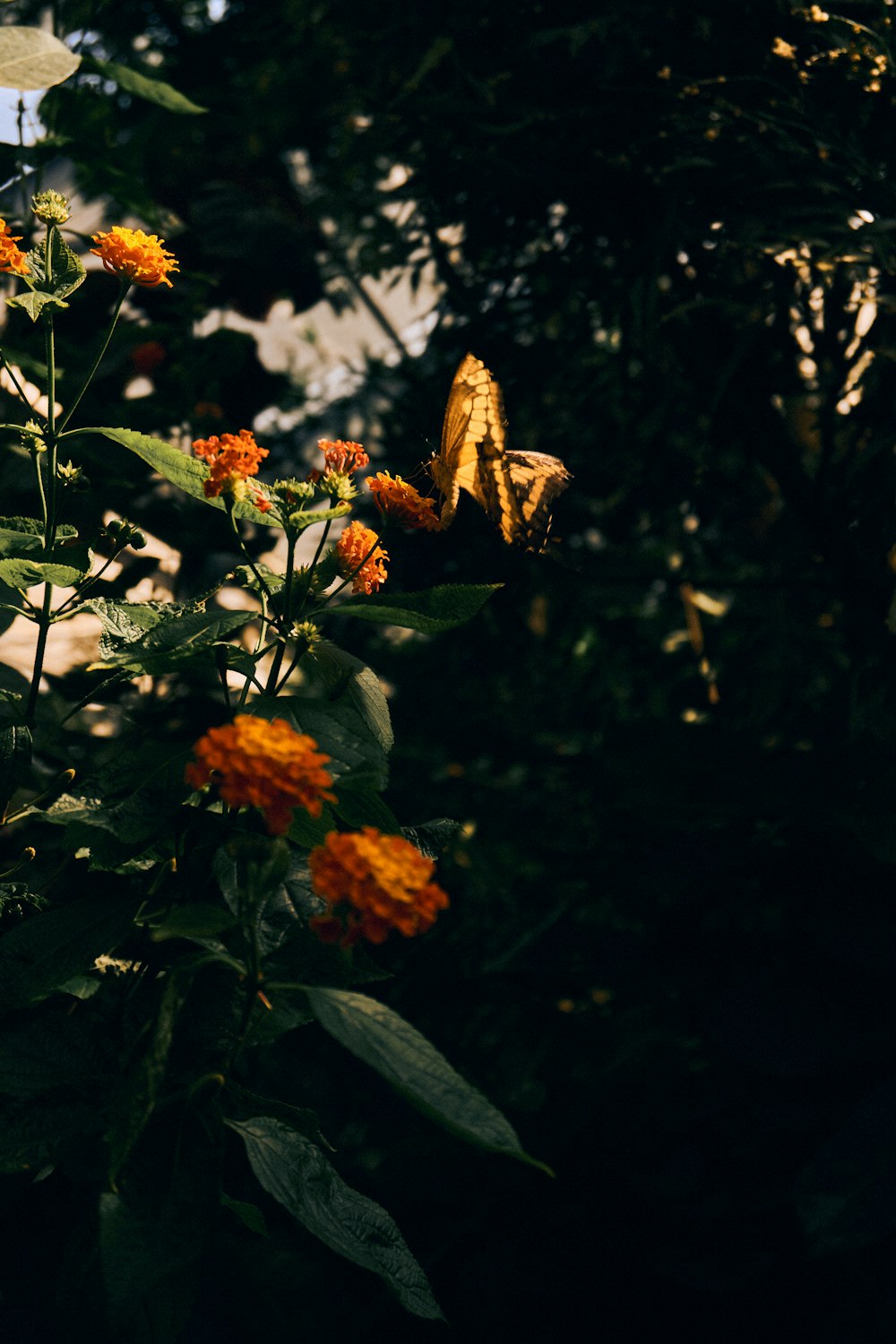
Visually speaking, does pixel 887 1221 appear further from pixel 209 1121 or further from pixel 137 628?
pixel 137 628

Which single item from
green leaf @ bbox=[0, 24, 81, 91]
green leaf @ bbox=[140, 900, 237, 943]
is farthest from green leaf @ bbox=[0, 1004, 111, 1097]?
green leaf @ bbox=[0, 24, 81, 91]

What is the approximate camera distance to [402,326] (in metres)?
2.53

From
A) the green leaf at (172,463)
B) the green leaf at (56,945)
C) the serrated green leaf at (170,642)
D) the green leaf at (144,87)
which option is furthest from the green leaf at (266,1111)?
the green leaf at (144,87)

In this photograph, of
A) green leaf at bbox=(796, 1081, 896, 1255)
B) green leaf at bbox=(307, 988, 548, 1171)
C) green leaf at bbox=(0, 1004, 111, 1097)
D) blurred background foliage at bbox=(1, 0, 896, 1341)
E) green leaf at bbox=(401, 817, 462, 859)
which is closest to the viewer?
green leaf at bbox=(307, 988, 548, 1171)

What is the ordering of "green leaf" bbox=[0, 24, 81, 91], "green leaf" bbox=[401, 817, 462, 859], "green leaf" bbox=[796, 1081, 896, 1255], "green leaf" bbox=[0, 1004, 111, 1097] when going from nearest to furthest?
"green leaf" bbox=[0, 1004, 111, 1097]
"green leaf" bbox=[401, 817, 462, 859]
"green leaf" bbox=[0, 24, 81, 91]
"green leaf" bbox=[796, 1081, 896, 1255]

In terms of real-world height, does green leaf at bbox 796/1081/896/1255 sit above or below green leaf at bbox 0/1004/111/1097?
below

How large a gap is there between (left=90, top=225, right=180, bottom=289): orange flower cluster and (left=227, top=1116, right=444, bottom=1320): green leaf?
1.67 ft

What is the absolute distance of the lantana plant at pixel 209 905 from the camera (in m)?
0.48

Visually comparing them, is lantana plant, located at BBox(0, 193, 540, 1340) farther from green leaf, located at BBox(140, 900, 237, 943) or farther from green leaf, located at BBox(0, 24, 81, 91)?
green leaf, located at BBox(0, 24, 81, 91)

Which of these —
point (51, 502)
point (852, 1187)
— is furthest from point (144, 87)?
point (852, 1187)

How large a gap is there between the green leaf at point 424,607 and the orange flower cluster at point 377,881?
13cm

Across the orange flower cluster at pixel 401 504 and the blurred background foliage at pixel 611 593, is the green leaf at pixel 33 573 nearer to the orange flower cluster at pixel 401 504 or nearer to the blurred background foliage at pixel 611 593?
the orange flower cluster at pixel 401 504

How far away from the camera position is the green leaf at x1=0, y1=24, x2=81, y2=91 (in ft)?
2.51

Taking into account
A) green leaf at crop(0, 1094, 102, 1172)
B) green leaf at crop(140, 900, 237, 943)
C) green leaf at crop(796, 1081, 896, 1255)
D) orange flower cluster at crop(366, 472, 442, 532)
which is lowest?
green leaf at crop(796, 1081, 896, 1255)
